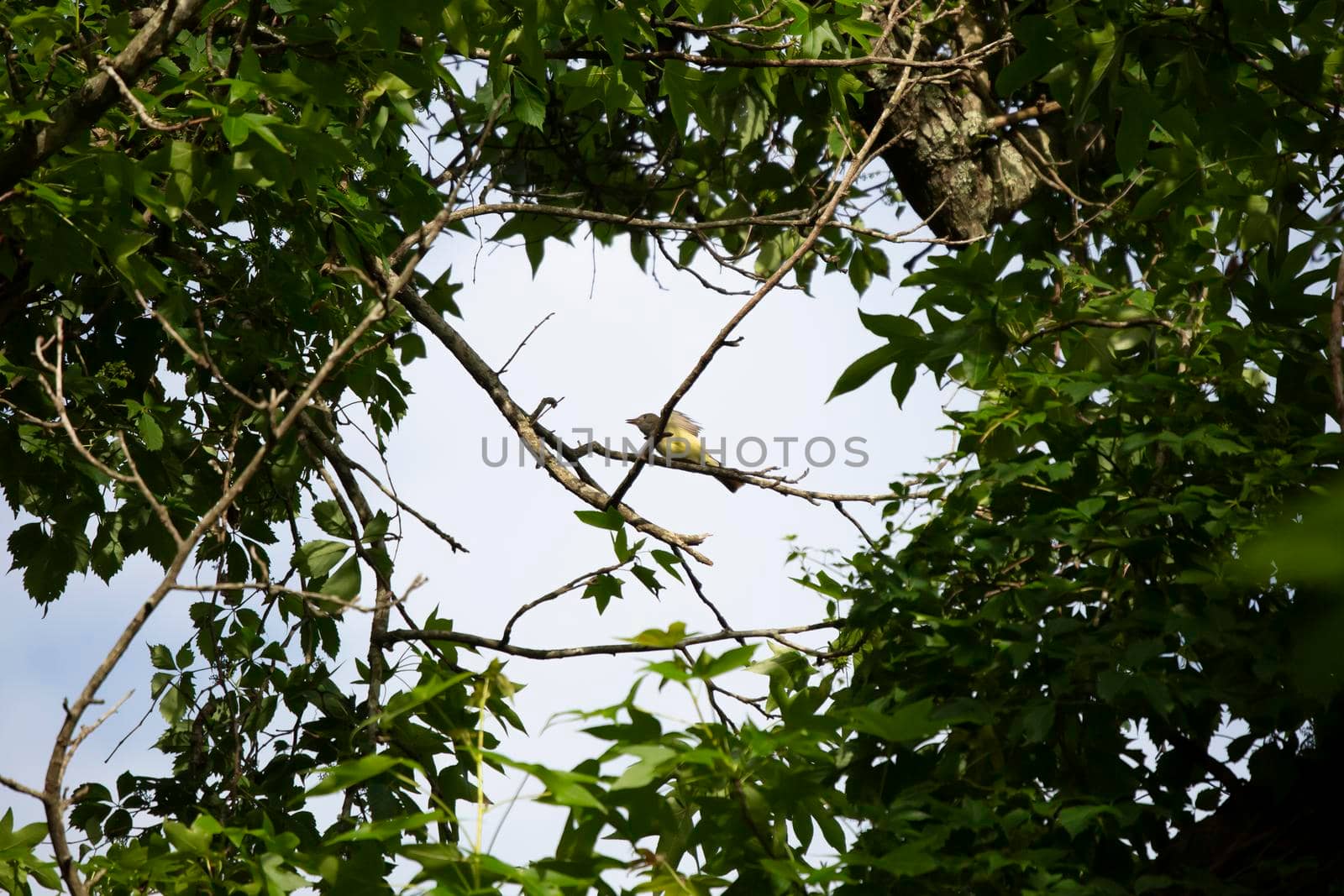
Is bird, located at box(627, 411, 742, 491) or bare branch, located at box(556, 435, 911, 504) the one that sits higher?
bird, located at box(627, 411, 742, 491)

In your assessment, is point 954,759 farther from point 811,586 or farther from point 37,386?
point 37,386

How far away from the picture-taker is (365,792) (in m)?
2.44

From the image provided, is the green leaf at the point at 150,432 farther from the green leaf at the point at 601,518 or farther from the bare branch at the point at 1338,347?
the bare branch at the point at 1338,347

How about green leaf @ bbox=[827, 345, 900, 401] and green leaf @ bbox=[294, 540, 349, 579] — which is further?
green leaf @ bbox=[294, 540, 349, 579]

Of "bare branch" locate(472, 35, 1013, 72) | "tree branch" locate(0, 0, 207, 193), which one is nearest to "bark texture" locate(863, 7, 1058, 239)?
"bare branch" locate(472, 35, 1013, 72)

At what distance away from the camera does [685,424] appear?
4.04 meters

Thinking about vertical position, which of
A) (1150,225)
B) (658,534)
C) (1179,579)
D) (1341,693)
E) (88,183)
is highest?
(1150,225)

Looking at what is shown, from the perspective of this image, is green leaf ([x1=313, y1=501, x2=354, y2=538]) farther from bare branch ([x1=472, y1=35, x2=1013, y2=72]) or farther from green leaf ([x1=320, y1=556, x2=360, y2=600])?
bare branch ([x1=472, y1=35, x2=1013, y2=72])

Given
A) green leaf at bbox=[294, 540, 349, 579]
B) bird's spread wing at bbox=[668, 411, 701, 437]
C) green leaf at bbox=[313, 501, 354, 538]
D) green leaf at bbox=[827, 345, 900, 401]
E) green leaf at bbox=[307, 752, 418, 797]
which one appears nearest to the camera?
green leaf at bbox=[307, 752, 418, 797]

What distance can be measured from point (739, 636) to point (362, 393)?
141 cm

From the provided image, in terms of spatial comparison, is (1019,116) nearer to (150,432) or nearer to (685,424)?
(685,424)

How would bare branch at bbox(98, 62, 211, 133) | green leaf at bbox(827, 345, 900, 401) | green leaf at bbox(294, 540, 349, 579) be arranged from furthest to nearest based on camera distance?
green leaf at bbox(294, 540, 349, 579) < green leaf at bbox(827, 345, 900, 401) < bare branch at bbox(98, 62, 211, 133)

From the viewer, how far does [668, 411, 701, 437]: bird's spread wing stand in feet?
13.0

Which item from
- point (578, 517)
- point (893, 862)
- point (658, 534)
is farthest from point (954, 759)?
point (658, 534)
